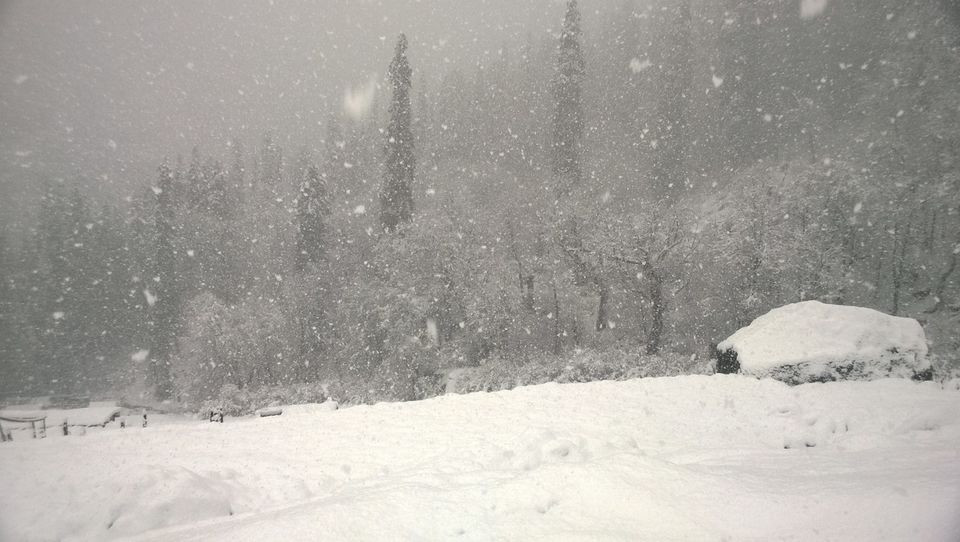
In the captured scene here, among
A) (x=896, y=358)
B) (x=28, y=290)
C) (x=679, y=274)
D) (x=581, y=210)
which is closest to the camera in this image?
(x=896, y=358)

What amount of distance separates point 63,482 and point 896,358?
15190 millimetres

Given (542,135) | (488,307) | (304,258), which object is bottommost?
(488,307)

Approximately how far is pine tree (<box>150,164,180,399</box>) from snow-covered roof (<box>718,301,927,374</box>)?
43.2 metres

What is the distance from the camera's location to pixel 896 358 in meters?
9.72

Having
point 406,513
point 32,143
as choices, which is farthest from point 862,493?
point 32,143

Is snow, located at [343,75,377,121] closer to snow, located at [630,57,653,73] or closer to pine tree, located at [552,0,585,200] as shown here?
snow, located at [630,57,653,73]

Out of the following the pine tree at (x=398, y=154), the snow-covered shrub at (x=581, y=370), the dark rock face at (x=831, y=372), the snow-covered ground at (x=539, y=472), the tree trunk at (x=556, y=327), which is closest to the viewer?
the snow-covered ground at (x=539, y=472)

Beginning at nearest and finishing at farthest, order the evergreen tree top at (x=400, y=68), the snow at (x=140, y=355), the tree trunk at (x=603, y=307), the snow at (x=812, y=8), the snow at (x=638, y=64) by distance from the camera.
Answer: the tree trunk at (x=603, y=307) → the evergreen tree top at (x=400, y=68) → the snow at (x=812, y=8) → the snow at (x=140, y=355) → the snow at (x=638, y=64)

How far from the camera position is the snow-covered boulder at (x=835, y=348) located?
9.71 metres

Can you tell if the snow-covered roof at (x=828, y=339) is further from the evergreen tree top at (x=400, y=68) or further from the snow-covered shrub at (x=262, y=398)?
the evergreen tree top at (x=400, y=68)

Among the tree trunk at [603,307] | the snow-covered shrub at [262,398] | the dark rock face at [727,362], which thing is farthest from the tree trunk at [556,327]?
the dark rock face at [727,362]

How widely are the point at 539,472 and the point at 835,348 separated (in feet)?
28.6

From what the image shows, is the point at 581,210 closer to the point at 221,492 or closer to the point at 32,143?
the point at 221,492

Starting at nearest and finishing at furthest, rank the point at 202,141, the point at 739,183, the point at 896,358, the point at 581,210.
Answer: the point at 896,358 → the point at 581,210 → the point at 739,183 → the point at 202,141
